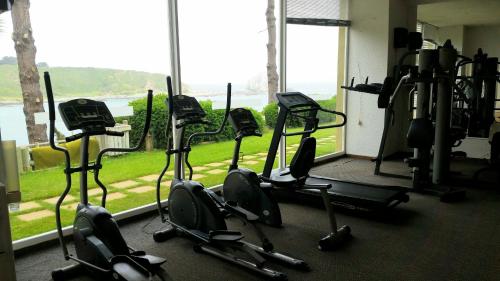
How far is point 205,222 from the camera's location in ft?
10.2

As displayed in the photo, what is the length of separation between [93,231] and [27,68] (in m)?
2.71

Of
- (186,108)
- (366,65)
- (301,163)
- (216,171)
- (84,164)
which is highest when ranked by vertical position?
(366,65)

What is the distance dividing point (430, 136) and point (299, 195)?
1676 millimetres

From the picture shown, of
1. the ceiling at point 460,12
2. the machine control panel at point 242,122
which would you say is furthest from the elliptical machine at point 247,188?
the ceiling at point 460,12

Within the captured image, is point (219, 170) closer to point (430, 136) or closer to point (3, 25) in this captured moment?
point (430, 136)

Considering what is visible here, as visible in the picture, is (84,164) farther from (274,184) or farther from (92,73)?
(92,73)

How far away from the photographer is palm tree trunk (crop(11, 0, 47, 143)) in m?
3.98

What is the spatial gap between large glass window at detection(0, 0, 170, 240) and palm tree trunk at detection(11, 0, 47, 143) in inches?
3.5

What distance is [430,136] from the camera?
4480 millimetres

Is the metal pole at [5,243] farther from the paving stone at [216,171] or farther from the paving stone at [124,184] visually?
the paving stone at [216,171]

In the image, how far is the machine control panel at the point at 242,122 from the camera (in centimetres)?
373

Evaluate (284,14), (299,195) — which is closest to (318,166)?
(299,195)

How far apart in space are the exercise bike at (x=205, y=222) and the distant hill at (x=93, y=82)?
2018 mm

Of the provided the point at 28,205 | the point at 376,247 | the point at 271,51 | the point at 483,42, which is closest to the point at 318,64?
the point at 271,51
